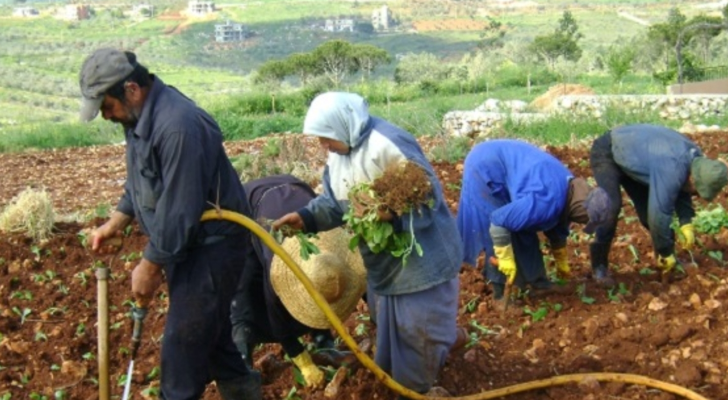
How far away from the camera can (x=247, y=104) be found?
28703 mm

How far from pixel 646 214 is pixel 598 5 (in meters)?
111

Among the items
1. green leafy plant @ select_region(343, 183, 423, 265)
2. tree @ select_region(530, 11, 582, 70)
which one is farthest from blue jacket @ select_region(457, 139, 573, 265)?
tree @ select_region(530, 11, 582, 70)

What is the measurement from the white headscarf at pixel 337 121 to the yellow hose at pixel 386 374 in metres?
0.46

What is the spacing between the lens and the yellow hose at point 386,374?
410 centimetres

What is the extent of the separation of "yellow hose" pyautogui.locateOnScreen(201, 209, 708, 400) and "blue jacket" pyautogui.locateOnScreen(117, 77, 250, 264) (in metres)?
0.16

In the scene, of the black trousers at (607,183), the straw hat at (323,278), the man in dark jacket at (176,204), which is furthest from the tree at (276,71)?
the man in dark jacket at (176,204)

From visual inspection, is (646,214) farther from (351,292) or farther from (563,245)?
(351,292)

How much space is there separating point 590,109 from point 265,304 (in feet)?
37.9

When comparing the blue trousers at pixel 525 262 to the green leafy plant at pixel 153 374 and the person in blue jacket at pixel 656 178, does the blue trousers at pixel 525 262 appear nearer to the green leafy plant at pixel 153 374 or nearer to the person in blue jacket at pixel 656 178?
the person in blue jacket at pixel 656 178

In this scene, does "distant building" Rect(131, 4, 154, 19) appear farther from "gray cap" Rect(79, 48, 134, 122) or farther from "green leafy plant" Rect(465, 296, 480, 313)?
"gray cap" Rect(79, 48, 134, 122)

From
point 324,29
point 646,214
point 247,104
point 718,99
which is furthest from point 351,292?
point 324,29

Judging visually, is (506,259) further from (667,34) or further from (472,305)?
(667,34)

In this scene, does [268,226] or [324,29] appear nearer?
[268,226]

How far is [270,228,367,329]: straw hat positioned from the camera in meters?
4.83
